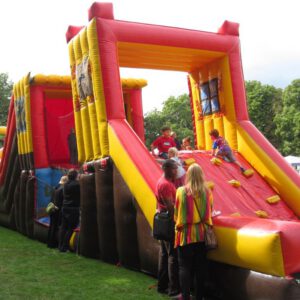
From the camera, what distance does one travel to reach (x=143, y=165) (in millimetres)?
6055

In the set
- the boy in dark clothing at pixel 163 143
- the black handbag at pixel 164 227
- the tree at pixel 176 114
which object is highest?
Result: the tree at pixel 176 114

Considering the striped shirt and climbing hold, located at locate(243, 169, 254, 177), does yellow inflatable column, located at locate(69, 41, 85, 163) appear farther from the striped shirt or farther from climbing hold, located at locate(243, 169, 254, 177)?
the striped shirt

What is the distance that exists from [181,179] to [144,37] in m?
3.01

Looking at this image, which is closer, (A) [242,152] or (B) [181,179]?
(B) [181,179]

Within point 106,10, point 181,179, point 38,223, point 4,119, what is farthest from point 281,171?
point 4,119

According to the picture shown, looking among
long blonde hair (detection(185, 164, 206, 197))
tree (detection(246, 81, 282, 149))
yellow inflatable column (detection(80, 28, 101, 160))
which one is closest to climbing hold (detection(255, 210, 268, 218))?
long blonde hair (detection(185, 164, 206, 197))

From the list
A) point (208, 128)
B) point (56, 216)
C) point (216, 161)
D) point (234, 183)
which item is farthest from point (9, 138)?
point (234, 183)

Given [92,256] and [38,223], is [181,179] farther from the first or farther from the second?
[38,223]

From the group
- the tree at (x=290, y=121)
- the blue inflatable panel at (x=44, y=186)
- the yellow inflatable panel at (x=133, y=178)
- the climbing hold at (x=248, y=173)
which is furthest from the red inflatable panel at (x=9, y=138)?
the tree at (x=290, y=121)

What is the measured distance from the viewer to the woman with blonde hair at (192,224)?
4508 mm

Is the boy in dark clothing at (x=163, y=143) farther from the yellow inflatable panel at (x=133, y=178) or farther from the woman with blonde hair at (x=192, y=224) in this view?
the woman with blonde hair at (x=192, y=224)

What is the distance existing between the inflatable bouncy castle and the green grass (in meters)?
0.27

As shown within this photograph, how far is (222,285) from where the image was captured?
4684mm

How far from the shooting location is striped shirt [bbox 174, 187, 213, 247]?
4500mm
